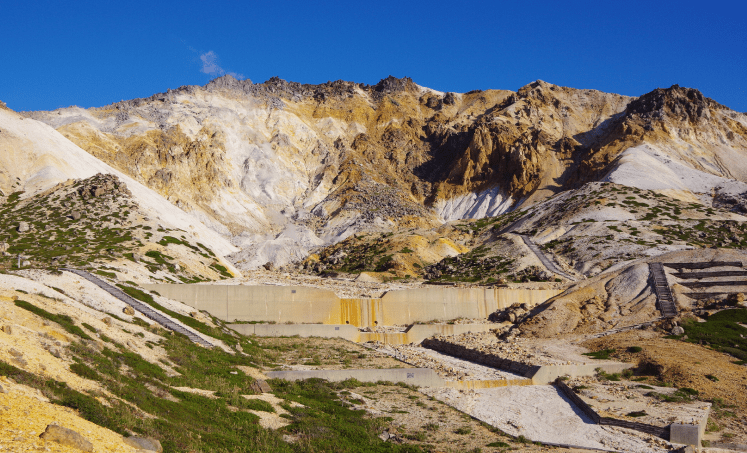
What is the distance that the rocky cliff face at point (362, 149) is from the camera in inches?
4744

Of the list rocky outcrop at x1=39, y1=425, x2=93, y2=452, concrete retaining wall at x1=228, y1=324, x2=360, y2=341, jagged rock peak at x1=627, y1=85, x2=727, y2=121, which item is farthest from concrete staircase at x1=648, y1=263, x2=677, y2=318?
jagged rock peak at x1=627, y1=85, x2=727, y2=121

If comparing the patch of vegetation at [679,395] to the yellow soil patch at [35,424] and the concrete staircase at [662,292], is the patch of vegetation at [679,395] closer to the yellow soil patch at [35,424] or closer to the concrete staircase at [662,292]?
the concrete staircase at [662,292]

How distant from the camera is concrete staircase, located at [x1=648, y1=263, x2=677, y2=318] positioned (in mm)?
41562

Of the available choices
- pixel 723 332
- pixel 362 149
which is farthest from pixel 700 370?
pixel 362 149

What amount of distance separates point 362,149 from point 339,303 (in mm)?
117661

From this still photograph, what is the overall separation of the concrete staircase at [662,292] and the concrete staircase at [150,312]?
105 ft

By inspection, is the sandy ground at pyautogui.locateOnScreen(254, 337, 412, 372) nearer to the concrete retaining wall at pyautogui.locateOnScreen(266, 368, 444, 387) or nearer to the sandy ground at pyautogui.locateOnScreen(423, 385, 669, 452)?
the concrete retaining wall at pyautogui.locateOnScreen(266, 368, 444, 387)

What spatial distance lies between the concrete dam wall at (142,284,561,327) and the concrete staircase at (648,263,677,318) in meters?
10.3

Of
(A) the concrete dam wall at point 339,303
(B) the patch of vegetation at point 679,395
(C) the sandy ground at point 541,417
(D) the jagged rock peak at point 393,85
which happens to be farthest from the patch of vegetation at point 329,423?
(D) the jagged rock peak at point 393,85

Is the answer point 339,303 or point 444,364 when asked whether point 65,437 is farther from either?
point 339,303

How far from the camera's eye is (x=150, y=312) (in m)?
30.7

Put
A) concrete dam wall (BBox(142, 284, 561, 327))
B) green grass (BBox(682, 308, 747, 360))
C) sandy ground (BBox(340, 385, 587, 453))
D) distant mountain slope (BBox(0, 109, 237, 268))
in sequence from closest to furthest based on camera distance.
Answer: sandy ground (BBox(340, 385, 587, 453))
green grass (BBox(682, 308, 747, 360))
concrete dam wall (BBox(142, 284, 561, 327))
distant mountain slope (BBox(0, 109, 237, 268))

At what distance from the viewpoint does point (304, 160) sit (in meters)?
154

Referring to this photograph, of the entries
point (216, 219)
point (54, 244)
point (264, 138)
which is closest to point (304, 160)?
point (264, 138)
